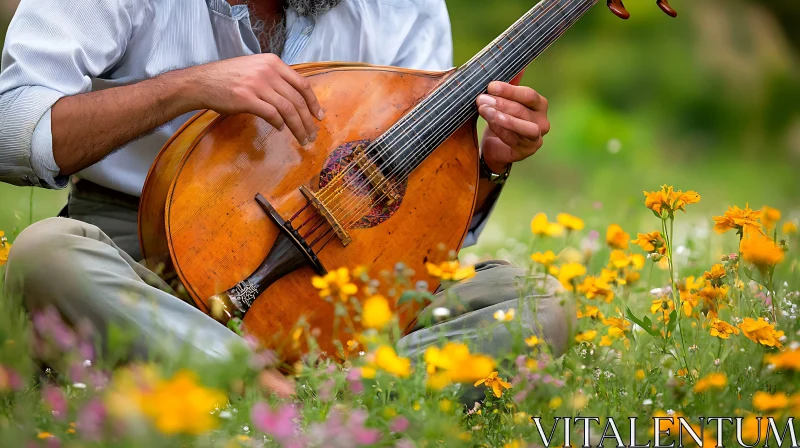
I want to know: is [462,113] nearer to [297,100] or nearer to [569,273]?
[297,100]

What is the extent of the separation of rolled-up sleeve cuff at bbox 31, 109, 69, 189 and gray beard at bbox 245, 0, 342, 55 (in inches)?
24.1

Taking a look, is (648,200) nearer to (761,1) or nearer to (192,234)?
(192,234)

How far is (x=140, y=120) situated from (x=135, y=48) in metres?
0.26

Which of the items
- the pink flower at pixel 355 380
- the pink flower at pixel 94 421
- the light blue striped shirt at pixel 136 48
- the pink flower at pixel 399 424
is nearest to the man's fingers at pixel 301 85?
the light blue striped shirt at pixel 136 48

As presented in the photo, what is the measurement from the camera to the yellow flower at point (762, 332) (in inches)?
57.7

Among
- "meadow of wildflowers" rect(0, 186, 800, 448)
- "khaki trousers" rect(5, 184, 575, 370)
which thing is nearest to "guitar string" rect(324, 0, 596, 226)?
"meadow of wildflowers" rect(0, 186, 800, 448)

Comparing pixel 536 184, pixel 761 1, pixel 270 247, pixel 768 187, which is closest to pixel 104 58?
pixel 270 247

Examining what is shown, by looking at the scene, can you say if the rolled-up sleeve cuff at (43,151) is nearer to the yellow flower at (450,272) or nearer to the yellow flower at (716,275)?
the yellow flower at (450,272)

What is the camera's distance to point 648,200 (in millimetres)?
1662

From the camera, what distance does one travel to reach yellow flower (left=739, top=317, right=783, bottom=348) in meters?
1.46

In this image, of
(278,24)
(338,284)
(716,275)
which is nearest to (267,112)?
(338,284)

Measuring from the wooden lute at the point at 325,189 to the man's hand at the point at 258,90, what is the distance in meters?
0.06

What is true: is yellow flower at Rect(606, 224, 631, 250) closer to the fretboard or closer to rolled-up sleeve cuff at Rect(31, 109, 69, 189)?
the fretboard

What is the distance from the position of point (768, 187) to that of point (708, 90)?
1.72m
